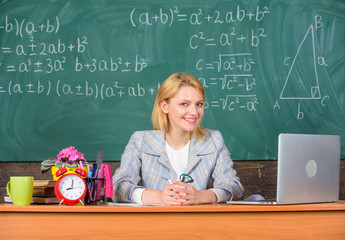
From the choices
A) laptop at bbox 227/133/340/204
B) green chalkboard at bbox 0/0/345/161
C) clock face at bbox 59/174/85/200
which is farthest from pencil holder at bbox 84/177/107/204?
green chalkboard at bbox 0/0/345/161

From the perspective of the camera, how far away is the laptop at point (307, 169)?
1.54 metres

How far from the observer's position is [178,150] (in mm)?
2367

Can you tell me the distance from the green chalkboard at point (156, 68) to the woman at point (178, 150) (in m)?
0.73

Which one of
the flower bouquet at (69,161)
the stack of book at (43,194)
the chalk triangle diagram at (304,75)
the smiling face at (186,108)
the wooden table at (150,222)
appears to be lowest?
the wooden table at (150,222)

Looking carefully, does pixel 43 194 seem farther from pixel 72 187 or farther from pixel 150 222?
pixel 150 222

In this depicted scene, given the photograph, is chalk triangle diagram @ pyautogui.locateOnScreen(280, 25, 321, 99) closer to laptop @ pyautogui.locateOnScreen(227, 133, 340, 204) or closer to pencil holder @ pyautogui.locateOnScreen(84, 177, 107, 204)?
laptop @ pyautogui.locateOnScreen(227, 133, 340, 204)

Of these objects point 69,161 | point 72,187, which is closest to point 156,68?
point 69,161

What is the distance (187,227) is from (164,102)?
3.29 ft

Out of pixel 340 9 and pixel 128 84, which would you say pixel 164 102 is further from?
pixel 340 9

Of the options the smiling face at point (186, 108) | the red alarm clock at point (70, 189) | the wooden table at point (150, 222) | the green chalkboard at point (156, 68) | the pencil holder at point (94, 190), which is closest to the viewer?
the wooden table at point (150, 222)

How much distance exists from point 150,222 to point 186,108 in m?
0.86

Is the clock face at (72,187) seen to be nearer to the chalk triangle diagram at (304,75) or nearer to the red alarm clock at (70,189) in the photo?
the red alarm clock at (70,189)

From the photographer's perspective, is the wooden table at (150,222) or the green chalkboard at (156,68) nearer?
the wooden table at (150,222)

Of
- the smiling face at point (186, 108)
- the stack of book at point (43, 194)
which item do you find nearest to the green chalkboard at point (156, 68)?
the smiling face at point (186, 108)
